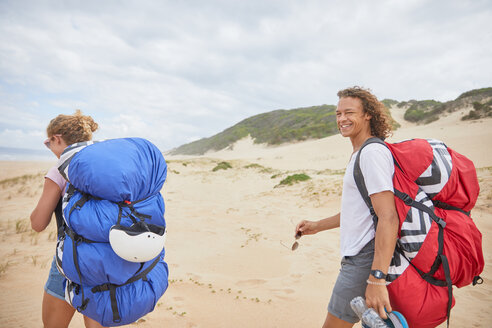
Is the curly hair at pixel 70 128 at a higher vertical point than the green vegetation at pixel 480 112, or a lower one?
lower

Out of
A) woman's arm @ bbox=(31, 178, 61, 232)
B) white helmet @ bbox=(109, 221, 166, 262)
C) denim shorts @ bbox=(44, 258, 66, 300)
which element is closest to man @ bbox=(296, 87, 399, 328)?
white helmet @ bbox=(109, 221, 166, 262)

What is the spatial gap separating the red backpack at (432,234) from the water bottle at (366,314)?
0.57 ft

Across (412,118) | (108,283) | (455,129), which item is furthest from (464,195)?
(412,118)

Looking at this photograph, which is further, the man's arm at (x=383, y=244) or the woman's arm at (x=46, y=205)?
the woman's arm at (x=46, y=205)

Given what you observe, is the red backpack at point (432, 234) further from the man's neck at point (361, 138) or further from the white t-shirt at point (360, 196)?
the man's neck at point (361, 138)


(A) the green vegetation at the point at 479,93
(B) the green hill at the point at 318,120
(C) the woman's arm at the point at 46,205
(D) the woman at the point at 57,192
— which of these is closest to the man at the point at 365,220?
(D) the woman at the point at 57,192

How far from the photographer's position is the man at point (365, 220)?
151cm

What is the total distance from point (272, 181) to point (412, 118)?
3047cm

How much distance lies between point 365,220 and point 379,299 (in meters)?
0.44

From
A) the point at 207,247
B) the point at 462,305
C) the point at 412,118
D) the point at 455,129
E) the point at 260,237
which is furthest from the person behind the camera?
the point at 412,118

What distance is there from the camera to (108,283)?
1631 millimetres

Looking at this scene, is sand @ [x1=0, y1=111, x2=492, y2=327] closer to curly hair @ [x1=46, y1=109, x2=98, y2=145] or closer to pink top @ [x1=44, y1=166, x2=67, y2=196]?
pink top @ [x1=44, y1=166, x2=67, y2=196]

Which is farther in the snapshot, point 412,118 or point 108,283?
point 412,118

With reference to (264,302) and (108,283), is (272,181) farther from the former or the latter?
(108,283)
